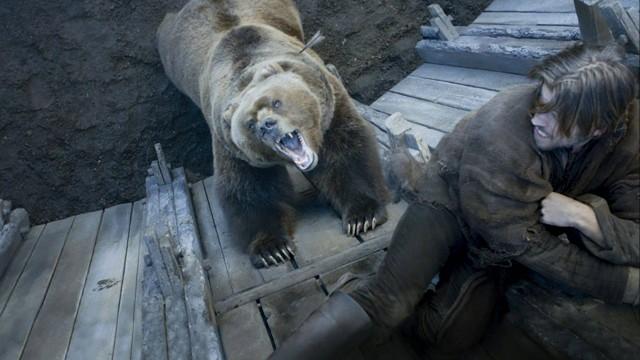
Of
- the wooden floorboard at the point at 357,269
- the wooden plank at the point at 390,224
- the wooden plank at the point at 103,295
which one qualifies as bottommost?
the wooden plank at the point at 103,295

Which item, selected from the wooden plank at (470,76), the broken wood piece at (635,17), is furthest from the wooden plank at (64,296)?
the broken wood piece at (635,17)

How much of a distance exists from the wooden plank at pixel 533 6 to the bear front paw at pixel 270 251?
2.39 metres

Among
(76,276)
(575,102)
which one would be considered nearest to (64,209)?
(76,276)

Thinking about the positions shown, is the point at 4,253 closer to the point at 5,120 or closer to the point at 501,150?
the point at 5,120

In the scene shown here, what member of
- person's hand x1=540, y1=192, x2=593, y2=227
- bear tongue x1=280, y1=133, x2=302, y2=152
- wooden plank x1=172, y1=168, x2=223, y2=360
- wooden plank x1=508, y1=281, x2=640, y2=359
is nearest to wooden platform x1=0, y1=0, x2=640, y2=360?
wooden plank x1=508, y1=281, x2=640, y2=359

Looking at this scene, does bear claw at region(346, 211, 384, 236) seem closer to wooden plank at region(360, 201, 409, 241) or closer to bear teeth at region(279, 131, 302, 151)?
wooden plank at region(360, 201, 409, 241)

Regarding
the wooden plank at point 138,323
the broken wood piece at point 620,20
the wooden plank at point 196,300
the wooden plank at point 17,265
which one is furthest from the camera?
the wooden plank at point 17,265

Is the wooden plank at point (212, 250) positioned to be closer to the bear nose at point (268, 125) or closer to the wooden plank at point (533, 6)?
the bear nose at point (268, 125)

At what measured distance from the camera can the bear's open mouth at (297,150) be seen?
8.84 feet

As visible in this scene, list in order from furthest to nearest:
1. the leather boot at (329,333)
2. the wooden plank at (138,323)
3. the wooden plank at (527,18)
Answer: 1. the wooden plank at (527,18)
2. the wooden plank at (138,323)
3. the leather boot at (329,333)

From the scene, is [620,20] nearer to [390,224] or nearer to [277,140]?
[390,224]

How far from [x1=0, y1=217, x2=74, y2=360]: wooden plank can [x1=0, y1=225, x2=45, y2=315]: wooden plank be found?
36mm

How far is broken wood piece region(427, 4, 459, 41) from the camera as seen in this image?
4.46 metres

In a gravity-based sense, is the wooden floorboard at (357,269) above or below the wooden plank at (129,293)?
above
